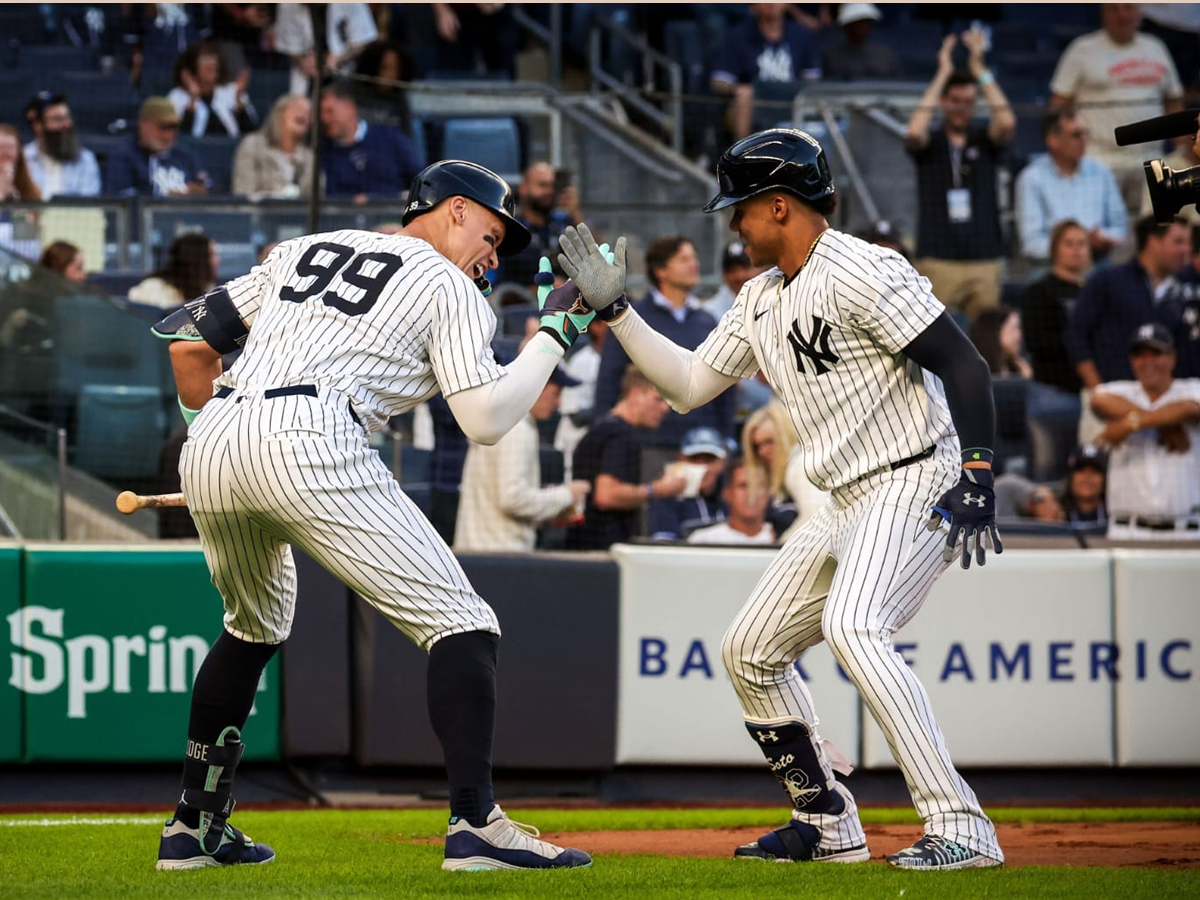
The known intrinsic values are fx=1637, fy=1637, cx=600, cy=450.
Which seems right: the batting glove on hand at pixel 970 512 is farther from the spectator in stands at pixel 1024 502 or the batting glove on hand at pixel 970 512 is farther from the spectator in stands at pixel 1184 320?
the spectator in stands at pixel 1184 320

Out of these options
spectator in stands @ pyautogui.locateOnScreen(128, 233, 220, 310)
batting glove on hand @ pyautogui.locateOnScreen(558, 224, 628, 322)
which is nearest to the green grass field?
batting glove on hand @ pyautogui.locateOnScreen(558, 224, 628, 322)

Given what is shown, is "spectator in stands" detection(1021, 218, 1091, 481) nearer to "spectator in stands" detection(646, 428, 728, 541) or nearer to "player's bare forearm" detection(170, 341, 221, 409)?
"spectator in stands" detection(646, 428, 728, 541)

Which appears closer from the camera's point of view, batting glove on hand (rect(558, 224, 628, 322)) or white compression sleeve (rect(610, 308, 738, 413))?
batting glove on hand (rect(558, 224, 628, 322))

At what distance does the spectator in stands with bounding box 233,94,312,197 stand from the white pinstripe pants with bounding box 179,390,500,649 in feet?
20.5

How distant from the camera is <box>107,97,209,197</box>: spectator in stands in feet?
32.1

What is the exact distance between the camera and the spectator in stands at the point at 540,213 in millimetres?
9164

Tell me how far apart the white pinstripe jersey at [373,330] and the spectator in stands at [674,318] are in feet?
13.6

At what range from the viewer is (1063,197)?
33.9 feet

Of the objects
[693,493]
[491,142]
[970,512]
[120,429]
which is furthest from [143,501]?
[491,142]

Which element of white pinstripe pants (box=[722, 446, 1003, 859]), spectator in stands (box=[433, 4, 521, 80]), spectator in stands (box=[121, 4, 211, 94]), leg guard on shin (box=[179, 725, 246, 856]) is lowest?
leg guard on shin (box=[179, 725, 246, 856])

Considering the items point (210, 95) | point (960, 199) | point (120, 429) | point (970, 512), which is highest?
point (210, 95)

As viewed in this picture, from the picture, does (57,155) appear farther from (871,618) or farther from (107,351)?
(871,618)

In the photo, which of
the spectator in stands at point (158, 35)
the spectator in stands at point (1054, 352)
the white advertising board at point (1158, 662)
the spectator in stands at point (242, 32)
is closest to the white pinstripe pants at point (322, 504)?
the white advertising board at point (1158, 662)

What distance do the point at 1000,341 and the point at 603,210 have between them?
246 centimetres
